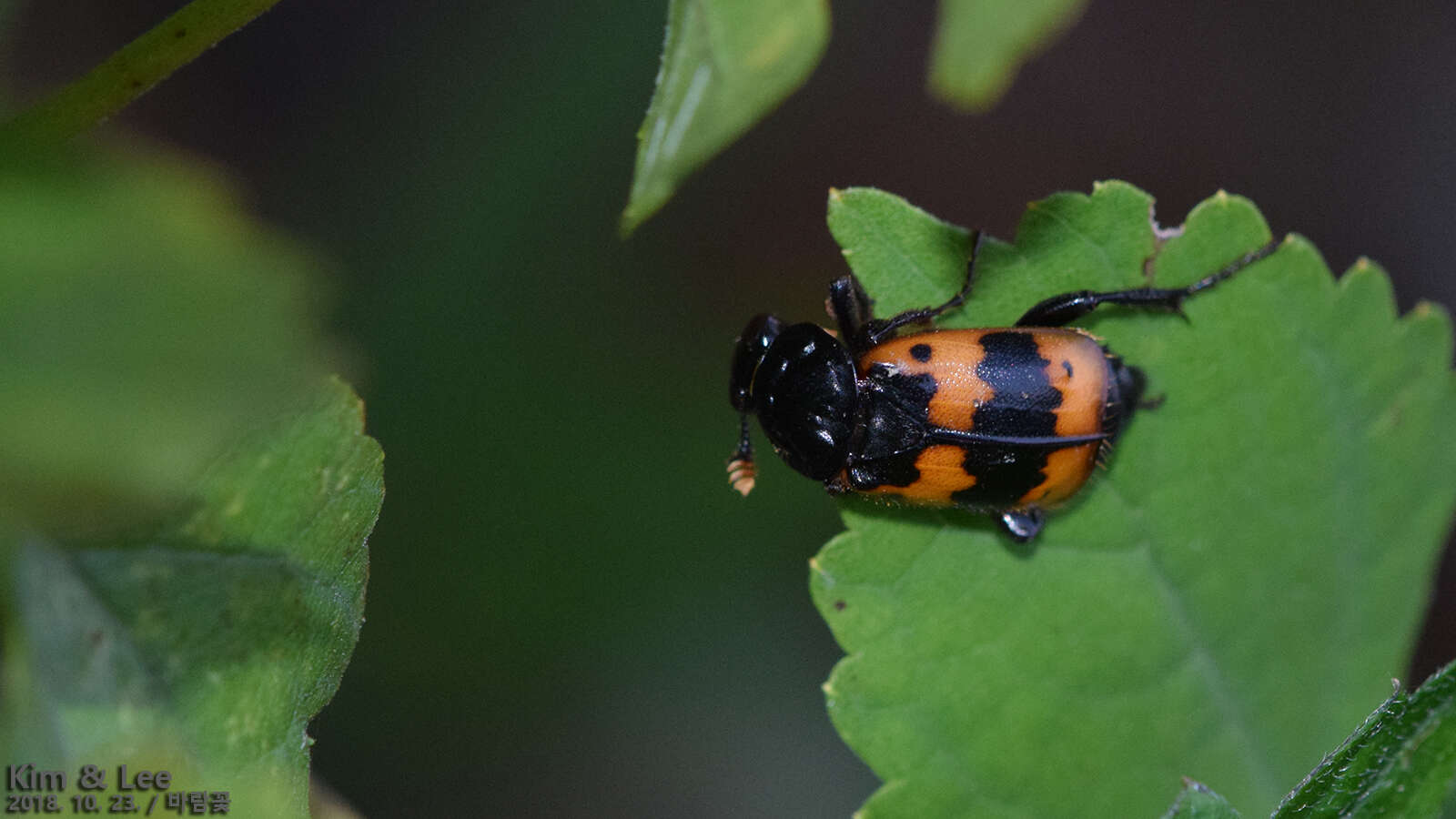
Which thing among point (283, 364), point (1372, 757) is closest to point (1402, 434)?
point (1372, 757)

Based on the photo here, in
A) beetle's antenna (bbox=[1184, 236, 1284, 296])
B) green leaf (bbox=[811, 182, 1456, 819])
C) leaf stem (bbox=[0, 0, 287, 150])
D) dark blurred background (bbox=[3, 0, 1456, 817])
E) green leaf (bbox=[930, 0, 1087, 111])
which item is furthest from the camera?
dark blurred background (bbox=[3, 0, 1456, 817])

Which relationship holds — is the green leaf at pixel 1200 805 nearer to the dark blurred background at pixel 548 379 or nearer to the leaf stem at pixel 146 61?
the leaf stem at pixel 146 61

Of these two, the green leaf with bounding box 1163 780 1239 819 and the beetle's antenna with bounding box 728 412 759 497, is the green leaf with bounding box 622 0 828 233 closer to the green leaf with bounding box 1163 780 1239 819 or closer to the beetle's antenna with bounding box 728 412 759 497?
the green leaf with bounding box 1163 780 1239 819

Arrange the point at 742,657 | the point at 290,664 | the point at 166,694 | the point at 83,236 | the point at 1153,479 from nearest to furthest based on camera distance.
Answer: the point at 83,236 → the point at 166,694 → the point at 290,664 → the point at 1153,479 → the point at 742,657

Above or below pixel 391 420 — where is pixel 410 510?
below

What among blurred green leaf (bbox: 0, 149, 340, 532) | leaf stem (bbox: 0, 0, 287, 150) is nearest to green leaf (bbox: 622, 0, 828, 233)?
leaf stem (bbox: 0, 0, 287, 150)

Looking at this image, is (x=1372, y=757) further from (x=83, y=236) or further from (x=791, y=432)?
(x=83, y=236)

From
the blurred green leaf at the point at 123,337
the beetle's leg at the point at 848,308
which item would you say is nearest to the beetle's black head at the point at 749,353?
the beetle's leg at the point at 848,308
